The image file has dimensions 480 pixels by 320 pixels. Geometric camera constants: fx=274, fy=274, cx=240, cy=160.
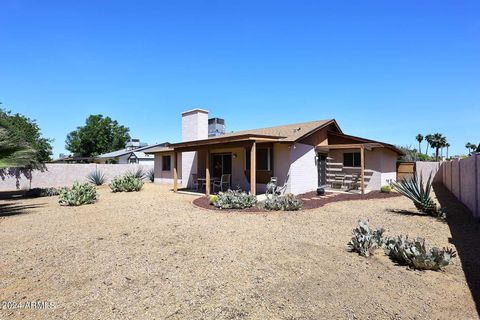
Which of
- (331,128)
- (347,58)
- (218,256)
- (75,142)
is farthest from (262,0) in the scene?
(75,142)

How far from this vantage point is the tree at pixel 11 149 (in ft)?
27.7

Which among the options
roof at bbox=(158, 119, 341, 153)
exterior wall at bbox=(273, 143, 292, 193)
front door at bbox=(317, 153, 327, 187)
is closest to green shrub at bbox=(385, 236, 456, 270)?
roof at bbox=(158, 119, 341, 153)

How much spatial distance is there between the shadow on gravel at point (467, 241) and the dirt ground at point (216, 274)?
119mm

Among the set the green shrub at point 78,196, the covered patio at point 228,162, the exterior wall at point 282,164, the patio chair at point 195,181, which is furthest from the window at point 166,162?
the exterior wall at point 282,164

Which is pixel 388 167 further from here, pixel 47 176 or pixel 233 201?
pixel 47 176

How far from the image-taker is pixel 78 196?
11547 mm

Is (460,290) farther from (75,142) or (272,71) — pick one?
(75,142)

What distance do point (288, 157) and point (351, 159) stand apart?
5.53 metres

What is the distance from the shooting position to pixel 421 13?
995 centimetres

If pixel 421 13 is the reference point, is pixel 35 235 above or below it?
below

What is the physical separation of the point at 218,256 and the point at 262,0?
35.0 ft

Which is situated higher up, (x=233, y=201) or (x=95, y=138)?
(x=95, y=138)

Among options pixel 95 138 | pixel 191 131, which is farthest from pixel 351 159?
pixel 95 138

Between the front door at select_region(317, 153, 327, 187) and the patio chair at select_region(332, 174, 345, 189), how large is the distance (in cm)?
60
